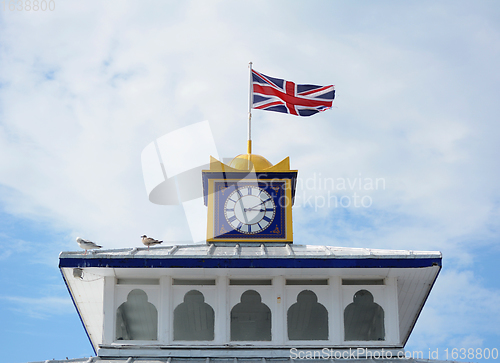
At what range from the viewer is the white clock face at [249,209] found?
23.8 meters

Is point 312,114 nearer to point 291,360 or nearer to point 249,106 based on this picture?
point 249,106

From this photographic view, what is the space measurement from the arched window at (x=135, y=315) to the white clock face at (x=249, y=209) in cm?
501

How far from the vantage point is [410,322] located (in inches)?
875

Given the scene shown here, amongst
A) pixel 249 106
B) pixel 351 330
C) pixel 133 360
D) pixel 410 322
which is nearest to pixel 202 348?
pixel 133 360

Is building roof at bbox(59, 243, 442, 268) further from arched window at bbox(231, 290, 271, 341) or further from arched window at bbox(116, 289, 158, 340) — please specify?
arched window at bbox(231, 290, 271, 341)

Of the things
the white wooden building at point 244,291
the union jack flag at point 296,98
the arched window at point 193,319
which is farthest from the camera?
the union jack flag at point 296,98

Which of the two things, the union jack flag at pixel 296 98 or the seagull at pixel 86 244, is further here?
the union jack flag at pixel 296 98

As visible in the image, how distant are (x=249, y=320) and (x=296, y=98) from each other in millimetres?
8894

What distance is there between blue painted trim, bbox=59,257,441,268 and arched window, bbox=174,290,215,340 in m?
4.29

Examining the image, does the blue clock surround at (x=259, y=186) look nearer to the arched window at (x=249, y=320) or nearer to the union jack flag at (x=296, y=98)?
the arched window at (x=249, y=320)

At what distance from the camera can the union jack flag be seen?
2700 cm

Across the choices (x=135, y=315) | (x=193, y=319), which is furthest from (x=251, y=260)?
(x=193, y=319)

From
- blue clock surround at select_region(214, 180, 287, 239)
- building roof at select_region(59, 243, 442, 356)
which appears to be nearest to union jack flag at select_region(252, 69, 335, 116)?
blue clock surround at select_region(214, 180, 287, 239)

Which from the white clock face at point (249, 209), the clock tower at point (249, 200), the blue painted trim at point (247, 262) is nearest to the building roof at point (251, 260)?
the blue painted trim at point (247, 262)
